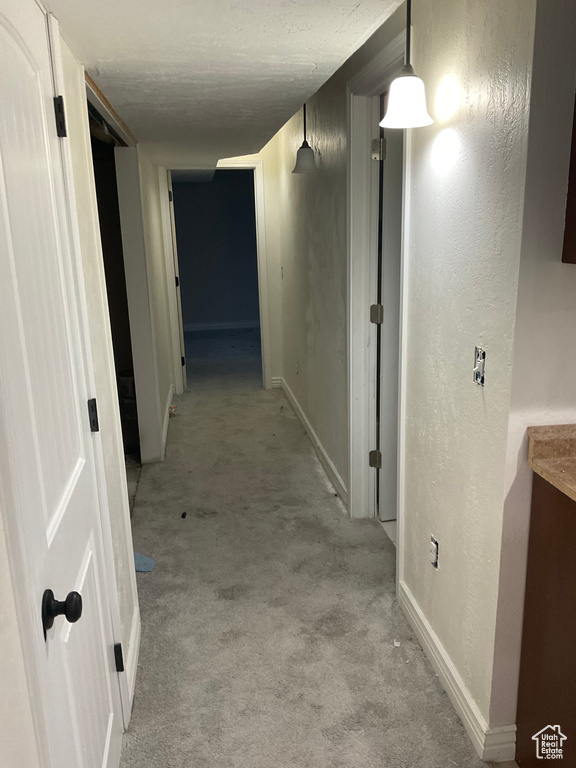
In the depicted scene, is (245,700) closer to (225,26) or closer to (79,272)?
(79,272)

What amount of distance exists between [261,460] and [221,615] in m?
1.66

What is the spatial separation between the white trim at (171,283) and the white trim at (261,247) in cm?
56

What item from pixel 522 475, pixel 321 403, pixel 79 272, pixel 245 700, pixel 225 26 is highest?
pixel 225 26

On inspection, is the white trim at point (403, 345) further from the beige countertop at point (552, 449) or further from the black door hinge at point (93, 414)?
the black door hinge at point (93, 414)

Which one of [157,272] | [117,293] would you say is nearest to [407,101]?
[117,293]

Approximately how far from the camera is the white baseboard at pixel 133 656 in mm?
1917

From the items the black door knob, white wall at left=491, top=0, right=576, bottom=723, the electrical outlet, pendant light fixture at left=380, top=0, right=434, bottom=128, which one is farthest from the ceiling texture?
the electrical outlet

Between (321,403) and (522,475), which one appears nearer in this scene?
(522,475)

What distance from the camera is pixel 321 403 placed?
3900 mm

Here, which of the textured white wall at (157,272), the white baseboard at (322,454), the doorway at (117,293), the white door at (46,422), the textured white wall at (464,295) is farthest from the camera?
the textured white wall at (157,272)

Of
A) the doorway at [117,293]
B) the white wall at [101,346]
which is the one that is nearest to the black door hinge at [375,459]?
the white wall at [101,346]

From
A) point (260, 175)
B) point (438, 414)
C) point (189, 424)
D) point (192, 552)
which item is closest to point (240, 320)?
point (260, 175)

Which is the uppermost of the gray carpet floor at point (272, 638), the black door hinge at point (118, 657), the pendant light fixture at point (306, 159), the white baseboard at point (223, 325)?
the pendant light fixture at point (306, 159)

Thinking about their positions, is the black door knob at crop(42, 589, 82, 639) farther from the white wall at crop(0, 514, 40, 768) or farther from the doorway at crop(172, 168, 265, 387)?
the doorway at crop(172, 168, 265, 387)
